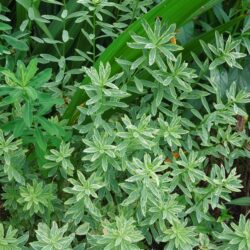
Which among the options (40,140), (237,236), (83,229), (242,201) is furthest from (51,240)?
(242,201)

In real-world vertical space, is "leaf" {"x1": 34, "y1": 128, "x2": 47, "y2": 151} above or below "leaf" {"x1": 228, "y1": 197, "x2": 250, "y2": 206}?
above

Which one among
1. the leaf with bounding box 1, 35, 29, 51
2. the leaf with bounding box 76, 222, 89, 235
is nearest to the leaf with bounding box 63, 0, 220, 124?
the leaf with bounding box 1, 35, 29, 51

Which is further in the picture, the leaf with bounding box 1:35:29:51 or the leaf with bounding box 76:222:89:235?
the leaf with bounding box 1:35:29:51

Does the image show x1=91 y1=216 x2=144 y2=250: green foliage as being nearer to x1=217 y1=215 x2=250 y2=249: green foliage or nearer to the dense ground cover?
the dense ground cover

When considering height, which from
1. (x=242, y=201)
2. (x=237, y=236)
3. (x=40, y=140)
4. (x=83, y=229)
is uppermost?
(x=40, y=140)

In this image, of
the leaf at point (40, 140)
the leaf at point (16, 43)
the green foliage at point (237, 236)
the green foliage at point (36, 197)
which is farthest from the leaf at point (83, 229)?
the leaf at point (16, 43)

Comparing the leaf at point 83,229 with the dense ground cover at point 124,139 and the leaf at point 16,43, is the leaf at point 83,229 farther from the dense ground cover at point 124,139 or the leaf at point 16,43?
the leaf at point 16,43

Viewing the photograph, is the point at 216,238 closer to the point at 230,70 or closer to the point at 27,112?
the point at 230,70

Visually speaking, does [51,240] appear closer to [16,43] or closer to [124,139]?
[124,139]

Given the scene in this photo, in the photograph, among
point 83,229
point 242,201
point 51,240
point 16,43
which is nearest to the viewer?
point 51,240

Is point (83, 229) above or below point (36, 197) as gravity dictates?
below
